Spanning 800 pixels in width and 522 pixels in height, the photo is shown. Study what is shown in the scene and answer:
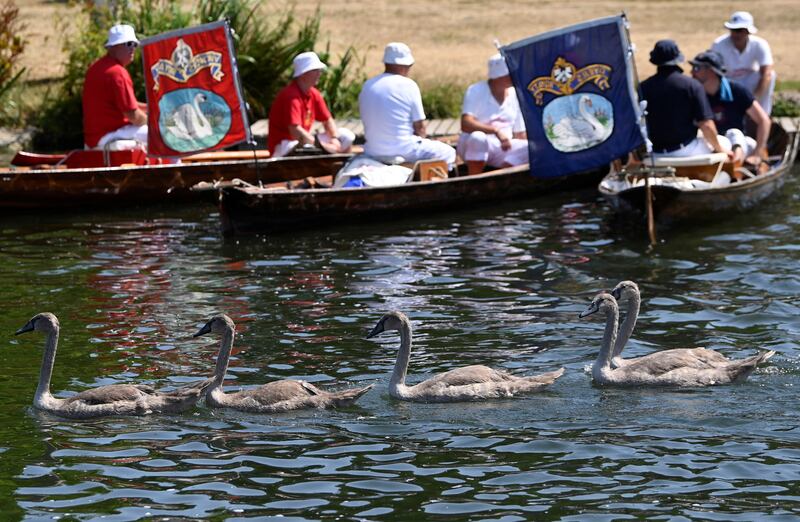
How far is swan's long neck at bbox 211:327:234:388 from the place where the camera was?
9.89 m

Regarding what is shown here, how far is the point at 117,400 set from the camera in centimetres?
970

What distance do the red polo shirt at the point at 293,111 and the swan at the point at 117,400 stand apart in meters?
8.39

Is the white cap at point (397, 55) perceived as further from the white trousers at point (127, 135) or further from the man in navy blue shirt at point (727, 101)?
the white trousers at point (127, 135)

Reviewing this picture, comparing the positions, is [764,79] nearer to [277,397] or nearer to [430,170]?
[430,170]

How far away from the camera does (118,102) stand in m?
17.9

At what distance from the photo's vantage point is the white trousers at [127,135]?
18297 millimetres

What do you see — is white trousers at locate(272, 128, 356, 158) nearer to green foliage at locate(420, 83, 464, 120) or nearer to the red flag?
the red flag

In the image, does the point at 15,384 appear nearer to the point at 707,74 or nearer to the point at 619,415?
the point at 619,415

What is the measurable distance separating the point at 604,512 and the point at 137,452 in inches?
118

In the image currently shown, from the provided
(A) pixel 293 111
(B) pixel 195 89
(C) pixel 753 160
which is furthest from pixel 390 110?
(C) pixel 753 160

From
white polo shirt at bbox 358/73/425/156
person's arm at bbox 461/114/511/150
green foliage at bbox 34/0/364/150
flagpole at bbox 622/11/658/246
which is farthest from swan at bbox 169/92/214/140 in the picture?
green foliage at bbox 34/0/364/150

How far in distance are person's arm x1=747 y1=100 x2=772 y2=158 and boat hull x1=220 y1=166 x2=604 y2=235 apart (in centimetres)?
288

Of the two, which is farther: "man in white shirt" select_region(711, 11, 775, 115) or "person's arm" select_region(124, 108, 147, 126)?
"man in white shirt" select_region(711, 11, 775, 115)

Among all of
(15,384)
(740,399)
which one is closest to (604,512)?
(740,399)
